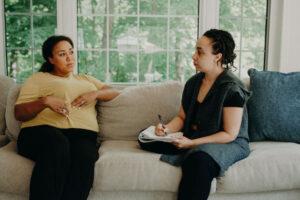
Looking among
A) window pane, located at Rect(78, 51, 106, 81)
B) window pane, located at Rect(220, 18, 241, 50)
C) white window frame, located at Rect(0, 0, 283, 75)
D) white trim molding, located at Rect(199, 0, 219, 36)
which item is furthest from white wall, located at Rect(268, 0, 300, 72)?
window pane, located at Rect(78, 51, 106, 81)

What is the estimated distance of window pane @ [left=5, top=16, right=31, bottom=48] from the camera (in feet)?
10.8

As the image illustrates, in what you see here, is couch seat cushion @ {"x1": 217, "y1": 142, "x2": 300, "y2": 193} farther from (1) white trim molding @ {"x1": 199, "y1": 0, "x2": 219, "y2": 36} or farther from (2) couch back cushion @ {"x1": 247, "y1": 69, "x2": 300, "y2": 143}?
(1) white trim molding @ {"x1": 199, "y1": 0, "x2": 219, "y2": 36}

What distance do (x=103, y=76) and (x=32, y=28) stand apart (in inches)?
27.6

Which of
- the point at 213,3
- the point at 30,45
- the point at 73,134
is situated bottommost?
the point at 73,134

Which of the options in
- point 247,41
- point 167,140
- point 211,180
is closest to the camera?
point 211,180

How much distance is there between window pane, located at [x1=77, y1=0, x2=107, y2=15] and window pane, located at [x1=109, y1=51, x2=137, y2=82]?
0.36 m

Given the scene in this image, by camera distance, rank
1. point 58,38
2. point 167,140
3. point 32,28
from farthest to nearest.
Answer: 1. point 32,28
2. point 58,38
3. point 167,140

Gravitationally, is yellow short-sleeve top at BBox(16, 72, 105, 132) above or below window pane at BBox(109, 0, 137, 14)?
below

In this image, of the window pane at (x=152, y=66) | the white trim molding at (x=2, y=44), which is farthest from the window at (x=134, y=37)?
the white trim molding at (x=2, y=44)

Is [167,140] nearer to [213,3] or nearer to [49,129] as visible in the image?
[49,129]

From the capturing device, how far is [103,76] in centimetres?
338

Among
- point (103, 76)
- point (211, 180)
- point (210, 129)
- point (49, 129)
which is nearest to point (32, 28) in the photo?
point (103, 76)

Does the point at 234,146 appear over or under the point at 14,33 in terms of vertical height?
under

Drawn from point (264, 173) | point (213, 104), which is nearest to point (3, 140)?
point (213, 104)
